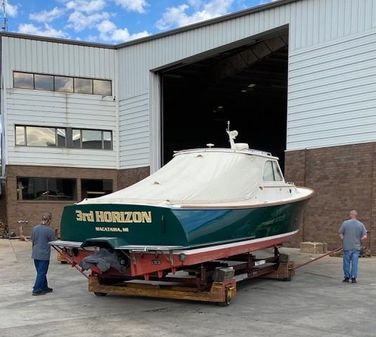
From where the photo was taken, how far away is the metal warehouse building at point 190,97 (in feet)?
53.0

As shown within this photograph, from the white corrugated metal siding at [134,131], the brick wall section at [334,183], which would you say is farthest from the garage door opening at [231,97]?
the brick wall section at [334,183]

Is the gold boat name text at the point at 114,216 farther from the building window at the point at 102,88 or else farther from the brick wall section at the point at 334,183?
the building window at the point at 102,88

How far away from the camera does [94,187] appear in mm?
26359

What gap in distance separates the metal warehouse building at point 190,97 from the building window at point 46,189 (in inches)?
2.0

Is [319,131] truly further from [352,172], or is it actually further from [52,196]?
[52,196]

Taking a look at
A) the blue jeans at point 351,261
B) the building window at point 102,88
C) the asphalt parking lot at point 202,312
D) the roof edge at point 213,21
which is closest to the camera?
the asphalt parking lot at point 202,312

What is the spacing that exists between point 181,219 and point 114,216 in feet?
3.63

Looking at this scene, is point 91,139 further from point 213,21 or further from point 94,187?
point 213,21

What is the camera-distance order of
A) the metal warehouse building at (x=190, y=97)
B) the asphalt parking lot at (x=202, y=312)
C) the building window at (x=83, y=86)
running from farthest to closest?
1. the building window at (x=83, y=86)
2. the metal warehouse building at (x=190, y=97)
3. the asphalt parking lot at (x=202, y=312)

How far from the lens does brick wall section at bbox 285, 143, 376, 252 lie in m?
15.6

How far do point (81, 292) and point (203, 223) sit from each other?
3.37m

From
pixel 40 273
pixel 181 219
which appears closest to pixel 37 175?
pixel 40 273

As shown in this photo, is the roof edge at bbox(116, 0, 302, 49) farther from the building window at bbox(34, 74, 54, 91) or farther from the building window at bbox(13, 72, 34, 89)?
the building window at bbox(13, 72, 34, 89)

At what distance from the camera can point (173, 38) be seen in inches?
893
